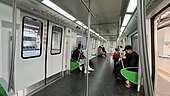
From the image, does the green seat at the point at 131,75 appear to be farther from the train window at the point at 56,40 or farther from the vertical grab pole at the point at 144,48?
the vertical grab pole at the point at 144,48

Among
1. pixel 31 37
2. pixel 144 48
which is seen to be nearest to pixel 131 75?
pixel 31 37

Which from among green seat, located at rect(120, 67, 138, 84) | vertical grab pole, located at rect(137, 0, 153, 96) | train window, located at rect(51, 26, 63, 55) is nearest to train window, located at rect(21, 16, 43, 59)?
train window, located at rect(51, 26, 63, 55)

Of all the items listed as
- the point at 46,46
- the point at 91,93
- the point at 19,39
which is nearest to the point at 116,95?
the point at 91,93

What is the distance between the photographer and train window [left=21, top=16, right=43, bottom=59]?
285cm

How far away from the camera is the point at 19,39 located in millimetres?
2662

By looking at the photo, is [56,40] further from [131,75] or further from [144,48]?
[144,48]

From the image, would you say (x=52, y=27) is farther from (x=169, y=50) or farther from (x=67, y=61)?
(x=169, y=50)

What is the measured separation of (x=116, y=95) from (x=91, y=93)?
663 mm

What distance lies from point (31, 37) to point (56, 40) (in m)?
1.38

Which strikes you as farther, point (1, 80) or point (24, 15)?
point (24, 15)

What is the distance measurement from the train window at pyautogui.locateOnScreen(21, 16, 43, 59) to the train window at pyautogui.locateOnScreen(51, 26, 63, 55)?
72cm

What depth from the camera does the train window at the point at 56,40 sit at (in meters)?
4.25

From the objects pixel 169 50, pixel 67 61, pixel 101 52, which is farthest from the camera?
pixel 101 52

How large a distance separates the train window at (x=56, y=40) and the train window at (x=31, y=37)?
0.72 m
